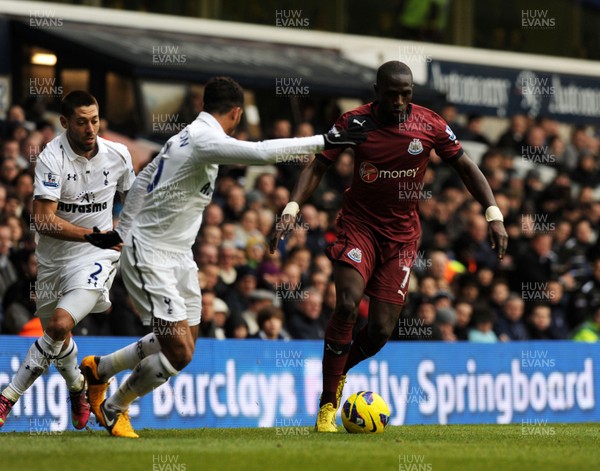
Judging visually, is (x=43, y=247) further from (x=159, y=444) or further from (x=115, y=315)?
(x=115, y=315)

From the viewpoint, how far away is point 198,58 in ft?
69.7

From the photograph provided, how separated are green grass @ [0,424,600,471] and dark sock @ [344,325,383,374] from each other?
61 cm

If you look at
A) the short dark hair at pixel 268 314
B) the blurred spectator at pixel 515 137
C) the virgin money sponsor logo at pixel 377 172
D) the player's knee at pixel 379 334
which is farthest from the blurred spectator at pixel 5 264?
the blurred spectator at pixel 515 137

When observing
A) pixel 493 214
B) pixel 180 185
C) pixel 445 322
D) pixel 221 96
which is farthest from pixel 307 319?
pixel 221 96

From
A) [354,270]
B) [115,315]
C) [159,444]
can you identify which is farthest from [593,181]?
[159,444]

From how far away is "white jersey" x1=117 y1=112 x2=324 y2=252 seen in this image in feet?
30.7

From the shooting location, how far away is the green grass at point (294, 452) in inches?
324

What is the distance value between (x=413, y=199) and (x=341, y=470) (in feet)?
11.7

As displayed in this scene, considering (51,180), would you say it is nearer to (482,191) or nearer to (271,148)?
(271,148)

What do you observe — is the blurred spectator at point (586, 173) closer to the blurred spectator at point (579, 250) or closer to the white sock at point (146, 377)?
the blurred spectator at point (579, 250)

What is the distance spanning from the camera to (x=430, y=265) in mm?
17766

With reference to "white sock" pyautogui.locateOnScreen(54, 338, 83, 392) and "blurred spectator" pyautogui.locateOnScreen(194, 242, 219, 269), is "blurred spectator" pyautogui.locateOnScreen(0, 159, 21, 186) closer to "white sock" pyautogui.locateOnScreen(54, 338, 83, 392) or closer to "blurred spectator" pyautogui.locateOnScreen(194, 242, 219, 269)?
"blurred spectator" pyautogui.locateOnScreen(194, 242, 219, 269)

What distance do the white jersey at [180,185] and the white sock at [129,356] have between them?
2.82 ft

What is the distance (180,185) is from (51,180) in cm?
132
